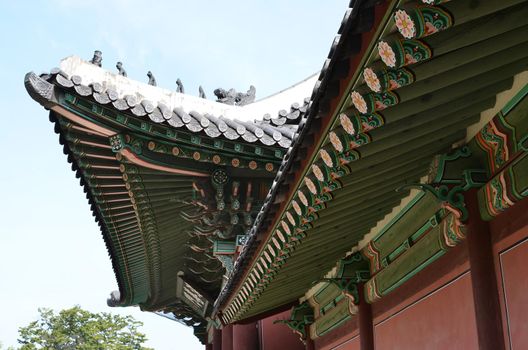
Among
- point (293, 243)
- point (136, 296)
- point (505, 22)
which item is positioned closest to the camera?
point (505, 22)

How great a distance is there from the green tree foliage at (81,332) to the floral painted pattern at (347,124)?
118 ft

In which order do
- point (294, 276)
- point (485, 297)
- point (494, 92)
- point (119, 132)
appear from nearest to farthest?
1. point (494, 92)
2. point (485, 297)
3. point (294, 276)
4. point (119, 132)

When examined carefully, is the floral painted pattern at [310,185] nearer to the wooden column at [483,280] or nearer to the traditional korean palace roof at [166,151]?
the wooden column at [483,280]

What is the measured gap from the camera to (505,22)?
3.37 m

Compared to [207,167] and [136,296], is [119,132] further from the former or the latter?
[136,296]

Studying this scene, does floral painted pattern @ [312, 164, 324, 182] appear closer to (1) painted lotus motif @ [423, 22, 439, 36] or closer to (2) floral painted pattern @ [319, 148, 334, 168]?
(2) floral painted pattern @ [319, 148, 334, 168]

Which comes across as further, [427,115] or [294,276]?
[294,276]

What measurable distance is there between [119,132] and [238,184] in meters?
1.67

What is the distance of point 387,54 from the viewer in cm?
329

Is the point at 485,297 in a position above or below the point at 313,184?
below

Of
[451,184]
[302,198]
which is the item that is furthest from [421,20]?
[302,198]

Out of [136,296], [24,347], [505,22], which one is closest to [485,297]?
[505,22]

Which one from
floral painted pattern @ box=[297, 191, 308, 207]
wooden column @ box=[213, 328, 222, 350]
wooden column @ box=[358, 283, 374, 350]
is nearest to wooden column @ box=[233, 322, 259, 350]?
wooden column @ box=[213, 328, 222, 350]

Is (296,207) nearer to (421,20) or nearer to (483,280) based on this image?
(483,280)
